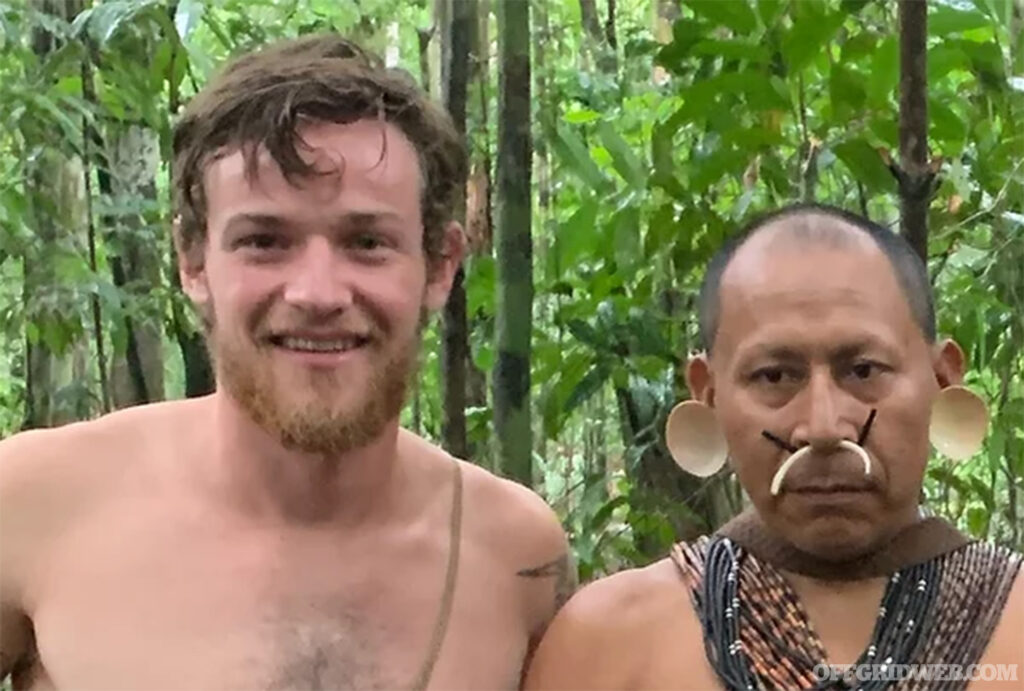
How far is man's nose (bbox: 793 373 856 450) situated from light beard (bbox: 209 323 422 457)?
46 cm

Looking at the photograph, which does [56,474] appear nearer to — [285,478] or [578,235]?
[285,478]

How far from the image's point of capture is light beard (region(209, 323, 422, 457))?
54.2 inches

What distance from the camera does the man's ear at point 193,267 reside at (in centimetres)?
147

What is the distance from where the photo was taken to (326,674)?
4.59 ft

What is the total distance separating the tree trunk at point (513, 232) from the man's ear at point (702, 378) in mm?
633

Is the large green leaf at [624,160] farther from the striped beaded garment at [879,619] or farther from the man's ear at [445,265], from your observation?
the striped beaded garment at [879,619]

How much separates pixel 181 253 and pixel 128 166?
1070 mm

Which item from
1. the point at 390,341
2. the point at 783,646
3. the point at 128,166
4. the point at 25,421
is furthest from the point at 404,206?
the point at 25,421

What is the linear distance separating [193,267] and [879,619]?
0.81 m

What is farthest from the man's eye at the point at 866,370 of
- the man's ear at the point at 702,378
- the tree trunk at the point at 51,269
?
the tree trunk at the point at 51,269

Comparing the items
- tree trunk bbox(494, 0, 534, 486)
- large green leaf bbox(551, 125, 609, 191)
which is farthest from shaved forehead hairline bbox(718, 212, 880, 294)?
large green leaf bbox(551, 125, 609, 191)

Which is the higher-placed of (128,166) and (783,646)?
(128,166)

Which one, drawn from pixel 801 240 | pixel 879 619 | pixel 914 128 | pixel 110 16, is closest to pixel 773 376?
pixel 801 240

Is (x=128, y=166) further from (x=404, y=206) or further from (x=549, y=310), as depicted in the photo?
(x=404, y=206)
